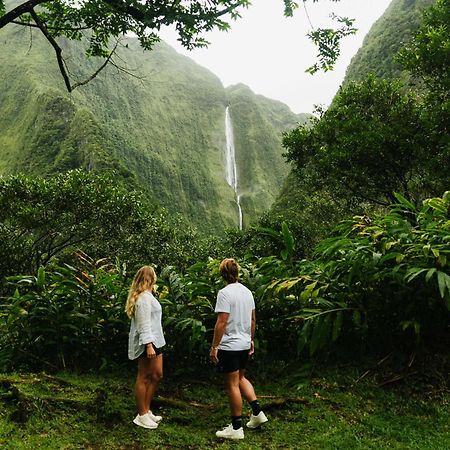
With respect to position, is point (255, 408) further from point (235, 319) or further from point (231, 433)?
point (235, 319)

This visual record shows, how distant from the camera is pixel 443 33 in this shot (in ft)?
41.7

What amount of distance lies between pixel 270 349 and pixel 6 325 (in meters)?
3.91

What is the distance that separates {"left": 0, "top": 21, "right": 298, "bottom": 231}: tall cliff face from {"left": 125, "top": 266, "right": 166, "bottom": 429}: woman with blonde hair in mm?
74218

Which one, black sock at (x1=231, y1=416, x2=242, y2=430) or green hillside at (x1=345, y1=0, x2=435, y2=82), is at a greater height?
green hillside at (x1=345, y1=0, x2=435, y2=82)

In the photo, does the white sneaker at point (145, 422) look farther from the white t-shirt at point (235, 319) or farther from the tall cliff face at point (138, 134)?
the tall cliff face at point (138, 134)

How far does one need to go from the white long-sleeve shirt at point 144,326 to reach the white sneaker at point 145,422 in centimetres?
61

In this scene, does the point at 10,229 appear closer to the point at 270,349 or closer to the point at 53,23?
the point at 53,23

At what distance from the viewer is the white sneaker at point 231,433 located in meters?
4.27

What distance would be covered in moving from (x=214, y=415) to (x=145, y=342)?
3.80ft

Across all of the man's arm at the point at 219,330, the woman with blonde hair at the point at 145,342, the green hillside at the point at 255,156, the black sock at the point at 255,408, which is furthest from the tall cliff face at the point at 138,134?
the black sock at the point at 255,408

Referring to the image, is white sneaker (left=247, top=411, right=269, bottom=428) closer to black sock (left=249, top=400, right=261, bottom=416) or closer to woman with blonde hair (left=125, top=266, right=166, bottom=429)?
black sock (left=249, top=400, right=261, bottom=416)

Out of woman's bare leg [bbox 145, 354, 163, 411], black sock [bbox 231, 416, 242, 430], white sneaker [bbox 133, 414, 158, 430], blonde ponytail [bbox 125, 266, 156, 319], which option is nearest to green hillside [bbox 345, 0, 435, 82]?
blonde ponytail [bbox 125, 266, 156, 319]

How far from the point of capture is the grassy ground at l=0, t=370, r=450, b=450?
4.11 m

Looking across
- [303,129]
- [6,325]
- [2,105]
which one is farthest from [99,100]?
[6,325]
